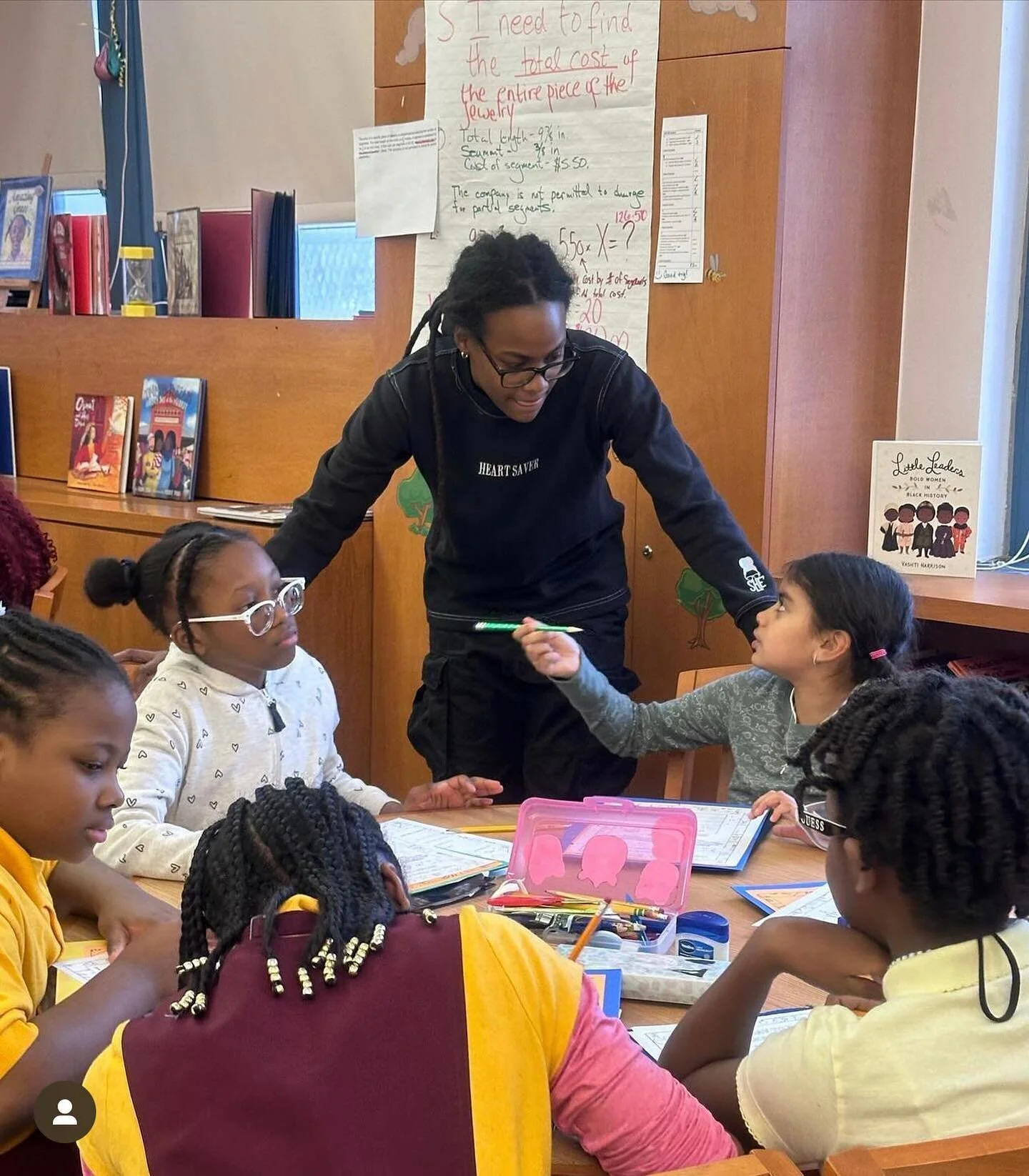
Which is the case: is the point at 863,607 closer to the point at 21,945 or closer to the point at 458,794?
the point at 458,794

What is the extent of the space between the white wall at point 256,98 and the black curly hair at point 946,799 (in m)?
3.22

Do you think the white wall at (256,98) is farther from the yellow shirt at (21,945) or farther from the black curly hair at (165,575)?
the yellow shirt at (21,945)

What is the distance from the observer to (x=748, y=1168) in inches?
31.7

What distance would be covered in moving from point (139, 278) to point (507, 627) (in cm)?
236

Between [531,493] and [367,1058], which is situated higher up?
[531,493]

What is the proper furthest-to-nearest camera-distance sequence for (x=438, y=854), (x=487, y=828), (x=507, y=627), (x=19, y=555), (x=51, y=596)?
1. (x=51, y=596)
2. (x=507, y=627)
3. (x=19, y=555)
4. (x=487, y=828)
5. (x=438, y=854)

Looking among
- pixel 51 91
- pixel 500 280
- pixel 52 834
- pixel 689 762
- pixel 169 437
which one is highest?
pixel 51 91

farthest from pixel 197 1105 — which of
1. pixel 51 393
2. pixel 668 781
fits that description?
pixel 51 393

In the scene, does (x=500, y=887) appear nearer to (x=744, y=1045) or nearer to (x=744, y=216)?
(x=744, y=1045)

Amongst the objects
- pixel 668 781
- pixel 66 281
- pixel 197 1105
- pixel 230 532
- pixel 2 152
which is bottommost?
pixel 668 781

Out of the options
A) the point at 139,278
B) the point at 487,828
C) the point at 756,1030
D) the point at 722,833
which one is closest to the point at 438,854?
the point at 487,828

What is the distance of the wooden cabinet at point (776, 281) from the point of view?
8.20 ft

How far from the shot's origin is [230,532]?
2.05 m

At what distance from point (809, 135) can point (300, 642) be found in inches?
66.2
